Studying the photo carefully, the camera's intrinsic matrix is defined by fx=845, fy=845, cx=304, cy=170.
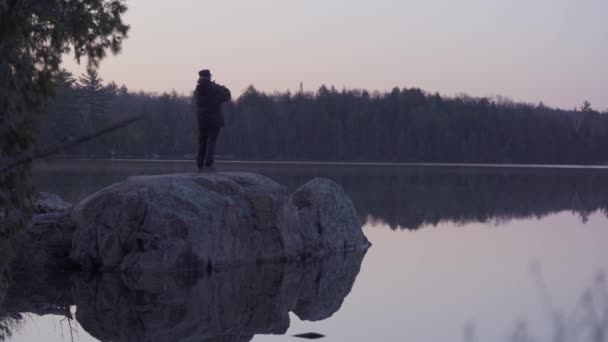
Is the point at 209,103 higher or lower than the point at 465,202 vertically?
higher

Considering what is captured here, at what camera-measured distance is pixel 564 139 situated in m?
97.2

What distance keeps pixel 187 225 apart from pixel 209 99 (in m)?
3.36

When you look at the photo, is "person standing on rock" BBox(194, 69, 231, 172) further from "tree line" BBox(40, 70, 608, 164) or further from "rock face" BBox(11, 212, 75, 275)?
"tree line" BBox(40, 70, 608, 164)

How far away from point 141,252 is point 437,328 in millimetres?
4993

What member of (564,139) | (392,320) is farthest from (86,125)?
(392,320)

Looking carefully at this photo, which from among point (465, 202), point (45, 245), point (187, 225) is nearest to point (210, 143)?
point (187, 225)

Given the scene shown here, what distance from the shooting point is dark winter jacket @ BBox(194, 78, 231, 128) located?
15.1 m

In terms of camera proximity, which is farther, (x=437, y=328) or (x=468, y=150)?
(x=468, y=150)

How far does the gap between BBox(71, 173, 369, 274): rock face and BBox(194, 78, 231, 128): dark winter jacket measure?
1180mm

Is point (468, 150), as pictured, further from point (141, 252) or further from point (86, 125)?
point (141, 252)

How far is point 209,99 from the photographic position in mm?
15117

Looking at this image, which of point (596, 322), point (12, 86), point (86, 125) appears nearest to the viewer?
point (596, 322)

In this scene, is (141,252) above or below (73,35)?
below

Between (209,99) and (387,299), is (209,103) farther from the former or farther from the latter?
(387,299)
